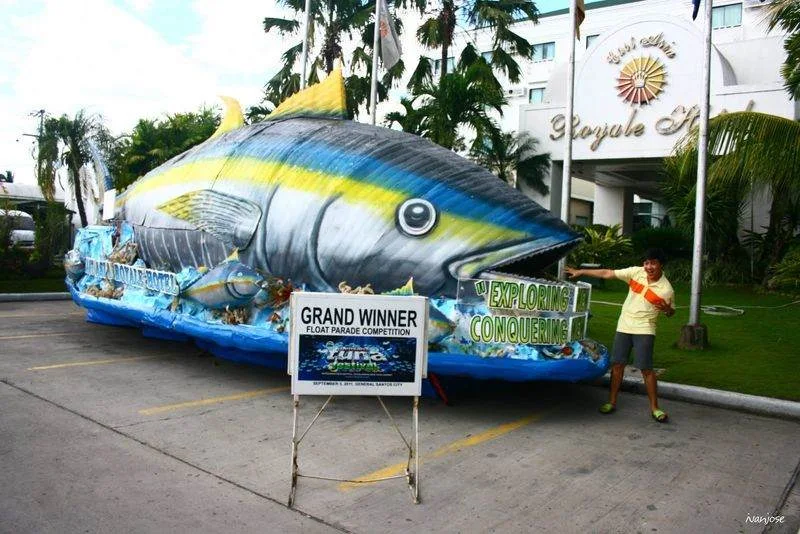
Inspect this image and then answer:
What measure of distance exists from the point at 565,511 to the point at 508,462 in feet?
2.63

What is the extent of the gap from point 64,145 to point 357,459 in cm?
2256

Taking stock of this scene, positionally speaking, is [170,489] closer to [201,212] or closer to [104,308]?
[201,212]

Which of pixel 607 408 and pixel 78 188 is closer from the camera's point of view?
pixel 607 408

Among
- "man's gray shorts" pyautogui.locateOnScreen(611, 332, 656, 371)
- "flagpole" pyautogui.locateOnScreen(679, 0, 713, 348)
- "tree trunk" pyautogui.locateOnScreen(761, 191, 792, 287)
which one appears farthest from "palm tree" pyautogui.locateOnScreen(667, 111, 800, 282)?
"tree trunk" pyautogui.locateOnScreen(761, 191, 792, 287)

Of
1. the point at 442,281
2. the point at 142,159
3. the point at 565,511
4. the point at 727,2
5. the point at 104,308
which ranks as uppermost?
the point at 727,2

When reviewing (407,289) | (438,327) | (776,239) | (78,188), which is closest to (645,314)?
(438,327)

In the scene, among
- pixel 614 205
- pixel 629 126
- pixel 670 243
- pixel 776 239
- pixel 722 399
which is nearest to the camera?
pixel 722 399

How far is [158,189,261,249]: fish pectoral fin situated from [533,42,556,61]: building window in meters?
33.3

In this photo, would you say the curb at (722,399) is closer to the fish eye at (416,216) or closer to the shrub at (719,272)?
the fish eye at (416,216)

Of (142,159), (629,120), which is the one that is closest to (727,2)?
(629,120)

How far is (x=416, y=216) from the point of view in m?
5.58

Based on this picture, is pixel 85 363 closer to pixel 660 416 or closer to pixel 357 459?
pixel 357 459

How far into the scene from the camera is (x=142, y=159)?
21.7m

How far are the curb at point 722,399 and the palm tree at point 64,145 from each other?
70.0 feet
